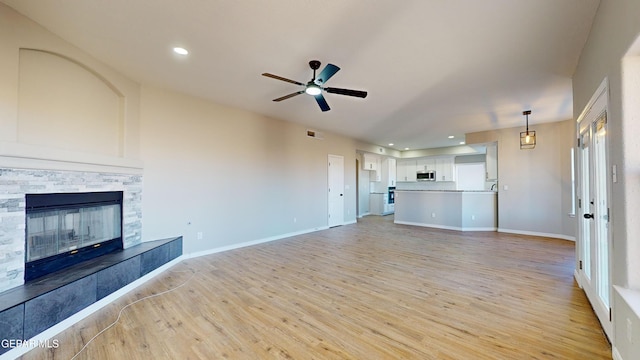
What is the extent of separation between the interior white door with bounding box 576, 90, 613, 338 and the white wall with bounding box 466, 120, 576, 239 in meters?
3.47

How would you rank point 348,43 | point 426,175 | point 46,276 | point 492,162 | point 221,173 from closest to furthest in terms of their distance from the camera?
1. point 46,276
2. point 348,43
3. point 221,173
4. point 492,162
5. point 426,175

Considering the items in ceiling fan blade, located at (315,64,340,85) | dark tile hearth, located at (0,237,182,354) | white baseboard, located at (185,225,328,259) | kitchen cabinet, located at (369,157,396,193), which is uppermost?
ceiling fan blade, located at (315,64,340,85)

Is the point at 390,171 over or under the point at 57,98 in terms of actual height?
under

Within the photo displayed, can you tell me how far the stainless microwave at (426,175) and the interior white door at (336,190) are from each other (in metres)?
4.32

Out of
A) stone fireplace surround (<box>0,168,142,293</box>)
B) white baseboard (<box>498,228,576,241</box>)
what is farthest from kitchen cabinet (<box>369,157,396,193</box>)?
stone fireplace surround (<box>0,168,142,293</box>)

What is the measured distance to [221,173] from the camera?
473cm

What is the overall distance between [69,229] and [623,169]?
501 cm

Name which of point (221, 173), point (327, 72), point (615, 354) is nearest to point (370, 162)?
point (221, 173)

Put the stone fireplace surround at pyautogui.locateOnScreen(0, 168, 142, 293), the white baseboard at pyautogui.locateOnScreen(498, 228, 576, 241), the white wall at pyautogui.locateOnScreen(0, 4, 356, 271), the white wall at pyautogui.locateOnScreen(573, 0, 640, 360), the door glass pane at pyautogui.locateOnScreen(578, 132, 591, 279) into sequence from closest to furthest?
the white wall at pyautogui.locateOnScreen(573, 0, 640, 360) < the stone fireplace surround at pyautogui.locateOnScreen(0, 168, 142, 293) < the white wall at pyautogui.locateOnScreen(0, 4, 356, 271) < the door glass pane at pyautogui.locateOnScreen(578, 132, 591, 279) < the white baseboard at pyautogui.locateOnScreen(498, 228, 576, 241)

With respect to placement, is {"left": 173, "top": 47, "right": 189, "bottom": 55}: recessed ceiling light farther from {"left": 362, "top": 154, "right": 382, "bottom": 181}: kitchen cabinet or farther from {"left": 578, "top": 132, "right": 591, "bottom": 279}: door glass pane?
{"left": 362, "top": 154, "right": 382, "bottom": 181}: kitchen cabinet

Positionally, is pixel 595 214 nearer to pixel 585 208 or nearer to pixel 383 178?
pixel 585 208

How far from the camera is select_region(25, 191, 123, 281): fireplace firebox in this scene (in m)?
2.44

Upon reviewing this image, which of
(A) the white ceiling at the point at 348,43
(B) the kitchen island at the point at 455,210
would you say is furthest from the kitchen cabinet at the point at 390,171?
(A) the white ceiling at the point at 348,43

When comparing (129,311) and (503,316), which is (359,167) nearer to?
(503,316)
